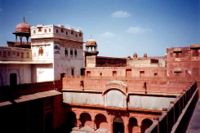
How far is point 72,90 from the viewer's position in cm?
2358

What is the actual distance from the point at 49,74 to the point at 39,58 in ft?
7.69

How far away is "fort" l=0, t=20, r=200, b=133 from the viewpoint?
1873 centimetres

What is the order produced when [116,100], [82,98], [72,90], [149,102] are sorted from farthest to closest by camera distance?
[72,90] → [82,98] → [116,100] → [149,102]

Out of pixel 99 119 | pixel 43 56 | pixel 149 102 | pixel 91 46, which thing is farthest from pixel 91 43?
Answer: pixel 149 102

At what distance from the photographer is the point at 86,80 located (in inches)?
907

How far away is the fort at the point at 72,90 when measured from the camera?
18.7 m

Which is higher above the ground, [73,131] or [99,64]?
[99,64]

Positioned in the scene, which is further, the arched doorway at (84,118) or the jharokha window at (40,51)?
the jharokha window at (40,51)

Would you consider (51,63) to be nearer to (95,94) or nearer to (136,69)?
(95,94)

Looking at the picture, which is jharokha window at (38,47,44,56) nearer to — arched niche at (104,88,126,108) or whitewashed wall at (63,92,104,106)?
whitewashed wall at (63,92,104,106)

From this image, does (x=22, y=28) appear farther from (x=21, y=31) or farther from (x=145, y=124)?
(x=145, y=124)


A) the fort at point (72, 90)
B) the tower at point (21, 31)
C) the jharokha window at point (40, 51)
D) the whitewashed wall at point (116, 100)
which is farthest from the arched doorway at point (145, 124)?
the tower at point (21, 31)

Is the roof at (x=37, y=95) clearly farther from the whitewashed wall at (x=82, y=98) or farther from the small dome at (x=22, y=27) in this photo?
the small dome at (x=22, y=27)

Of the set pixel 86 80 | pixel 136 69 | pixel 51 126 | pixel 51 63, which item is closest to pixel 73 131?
pixel 51 126
